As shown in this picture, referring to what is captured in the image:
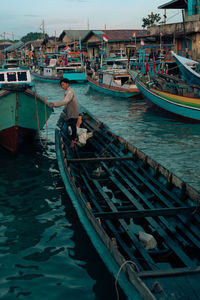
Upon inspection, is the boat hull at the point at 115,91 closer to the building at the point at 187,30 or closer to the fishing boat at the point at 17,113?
the building at the point at 187,30

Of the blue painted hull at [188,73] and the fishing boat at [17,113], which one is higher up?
the blue painted hull at [188,73]

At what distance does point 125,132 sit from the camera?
1678cm

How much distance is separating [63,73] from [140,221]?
126ft

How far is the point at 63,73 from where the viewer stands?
42.8m

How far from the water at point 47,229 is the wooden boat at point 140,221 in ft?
1.98

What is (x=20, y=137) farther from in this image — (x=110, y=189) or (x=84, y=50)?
(x=84, y=50)

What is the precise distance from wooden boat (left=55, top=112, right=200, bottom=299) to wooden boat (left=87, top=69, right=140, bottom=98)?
61.3 ft

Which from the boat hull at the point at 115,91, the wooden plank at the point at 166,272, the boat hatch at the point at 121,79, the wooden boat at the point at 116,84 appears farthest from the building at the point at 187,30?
the wooden plank at the point at 166,272

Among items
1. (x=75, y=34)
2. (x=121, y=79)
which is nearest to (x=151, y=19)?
(x=75, y=34)

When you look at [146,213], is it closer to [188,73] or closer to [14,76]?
[14,76]

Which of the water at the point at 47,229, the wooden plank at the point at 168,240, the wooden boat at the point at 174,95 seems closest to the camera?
the wooden plank at the point at 168,240

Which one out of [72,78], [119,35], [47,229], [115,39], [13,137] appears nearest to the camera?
[47,229]

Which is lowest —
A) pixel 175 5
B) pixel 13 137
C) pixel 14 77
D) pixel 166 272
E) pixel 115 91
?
pixel 166 272

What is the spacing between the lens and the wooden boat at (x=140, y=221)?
4.02m
